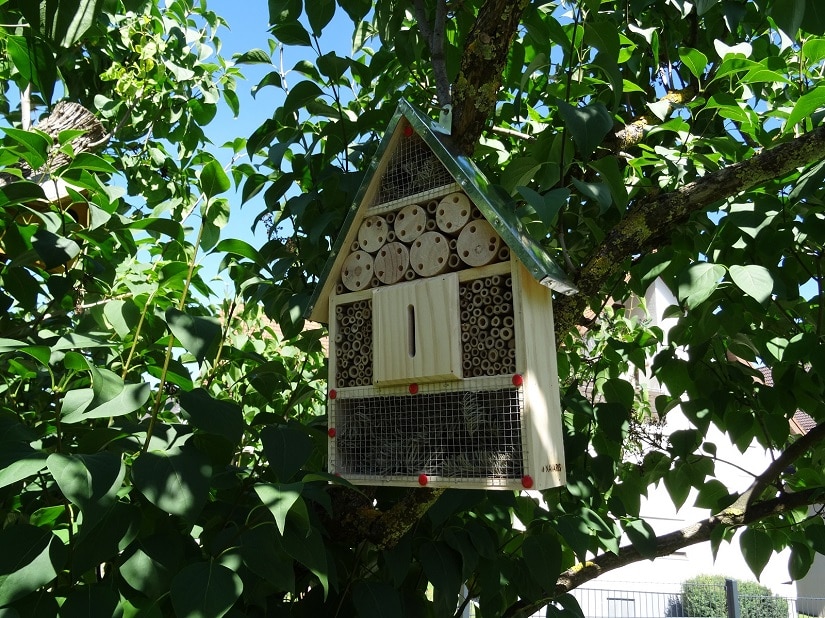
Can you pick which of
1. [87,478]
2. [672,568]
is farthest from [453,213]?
[672,568]

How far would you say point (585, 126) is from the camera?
131 cm

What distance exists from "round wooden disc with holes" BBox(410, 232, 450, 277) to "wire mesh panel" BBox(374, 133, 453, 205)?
0.36 feet

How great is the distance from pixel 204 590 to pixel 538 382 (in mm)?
637

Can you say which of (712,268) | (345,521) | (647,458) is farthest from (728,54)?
(345,521)

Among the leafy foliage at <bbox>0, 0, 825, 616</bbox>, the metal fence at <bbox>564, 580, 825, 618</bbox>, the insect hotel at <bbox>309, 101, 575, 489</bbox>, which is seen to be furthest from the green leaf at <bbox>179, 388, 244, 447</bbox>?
the metal fence at <bbox>564, 580, 825, 618</bbox>

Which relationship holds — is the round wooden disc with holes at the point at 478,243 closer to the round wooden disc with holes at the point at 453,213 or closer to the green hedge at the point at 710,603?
the round wooden disc with holes at the point at 453,213

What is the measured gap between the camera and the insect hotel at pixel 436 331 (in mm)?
1291

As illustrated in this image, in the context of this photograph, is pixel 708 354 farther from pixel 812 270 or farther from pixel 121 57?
pixel 121 57

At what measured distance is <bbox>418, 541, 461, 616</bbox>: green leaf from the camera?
4.91 ft

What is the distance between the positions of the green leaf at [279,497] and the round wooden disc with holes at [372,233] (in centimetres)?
58

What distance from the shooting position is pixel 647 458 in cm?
223

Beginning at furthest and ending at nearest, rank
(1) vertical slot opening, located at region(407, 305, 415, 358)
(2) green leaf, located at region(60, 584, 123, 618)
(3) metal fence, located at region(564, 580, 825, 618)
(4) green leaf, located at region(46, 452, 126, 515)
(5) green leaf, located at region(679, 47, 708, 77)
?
(3) metal fence, located at region(564, 580, 825, 618) < (5) green leaf, located at region(679, 47, 708, 77) < (1) vertical slot opening, located at region(407, 305, 415, 358) < (2) green leaf, located at region(60, 584, 123, 618) < (4) green leaf, located at region(46, 452, 126, 515)

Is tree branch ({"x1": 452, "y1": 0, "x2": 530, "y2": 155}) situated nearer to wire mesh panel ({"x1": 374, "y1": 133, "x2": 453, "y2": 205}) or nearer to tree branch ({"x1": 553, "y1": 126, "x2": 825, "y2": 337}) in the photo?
wire mesh panel ({"x1": 374, "y1": 133, "x2": 453, "y2": 205})

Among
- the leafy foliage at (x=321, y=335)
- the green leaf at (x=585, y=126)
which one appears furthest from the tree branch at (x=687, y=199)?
the green leaf at (x=585, y=126)
